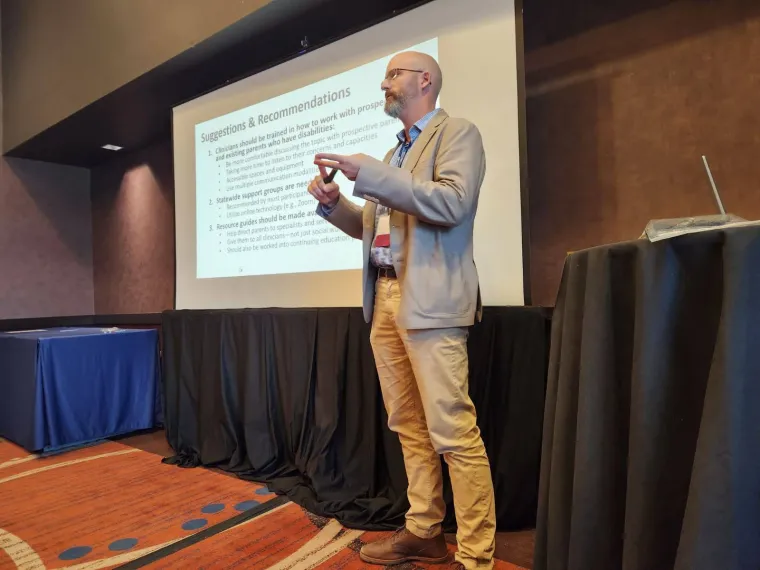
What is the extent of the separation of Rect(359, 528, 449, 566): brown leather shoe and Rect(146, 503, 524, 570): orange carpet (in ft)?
0.07

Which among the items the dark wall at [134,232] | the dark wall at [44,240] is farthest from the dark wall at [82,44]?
the dark wall at [134,232]

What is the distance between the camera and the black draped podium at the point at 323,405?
1712mm

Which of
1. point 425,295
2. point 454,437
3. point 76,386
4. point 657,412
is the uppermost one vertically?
point 425,295

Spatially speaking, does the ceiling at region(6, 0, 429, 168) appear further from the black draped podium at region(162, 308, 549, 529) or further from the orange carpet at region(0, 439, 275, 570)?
the orange carpet at region(0, 439, 275, 570)

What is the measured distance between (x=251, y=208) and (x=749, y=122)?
83.1 inches

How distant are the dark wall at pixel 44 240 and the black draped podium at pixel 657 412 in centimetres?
460

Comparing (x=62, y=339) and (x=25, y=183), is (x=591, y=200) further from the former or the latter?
(x=25, y=183)

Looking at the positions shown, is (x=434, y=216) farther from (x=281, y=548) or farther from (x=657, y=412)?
(x=281, y=548)

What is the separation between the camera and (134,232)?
418 cm

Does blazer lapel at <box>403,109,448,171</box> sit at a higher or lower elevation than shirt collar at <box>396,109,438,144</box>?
lower

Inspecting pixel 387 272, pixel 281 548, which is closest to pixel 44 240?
pixel 281 548

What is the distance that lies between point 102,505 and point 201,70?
88.8 inches

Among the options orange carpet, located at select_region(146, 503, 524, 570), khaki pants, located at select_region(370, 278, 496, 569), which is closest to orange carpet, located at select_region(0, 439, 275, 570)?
orange carpet, located at select_region(146, 503, 524, 570)

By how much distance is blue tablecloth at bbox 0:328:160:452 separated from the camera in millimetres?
2814
